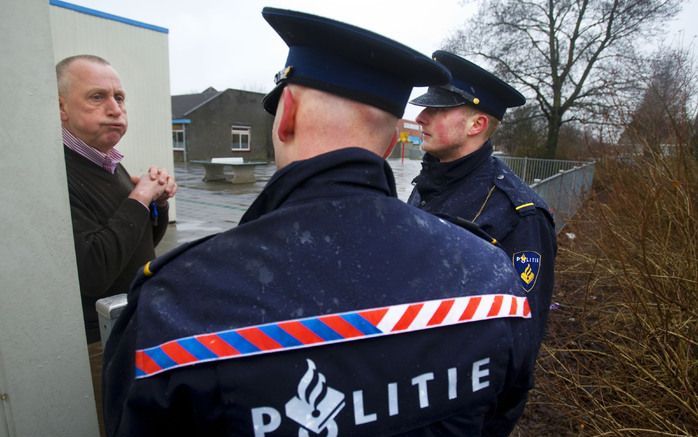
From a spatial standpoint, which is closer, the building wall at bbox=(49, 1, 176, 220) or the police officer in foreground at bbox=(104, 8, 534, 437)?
the police officer in foreground at bbox=(104, 8, 534, 437)

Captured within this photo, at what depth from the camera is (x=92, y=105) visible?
71.1 inches

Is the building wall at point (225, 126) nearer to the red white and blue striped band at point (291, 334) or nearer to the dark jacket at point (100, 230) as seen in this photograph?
the dark jacket at point (100, 230)

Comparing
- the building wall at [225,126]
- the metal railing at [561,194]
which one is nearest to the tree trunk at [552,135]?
the metal railing at [561,194]

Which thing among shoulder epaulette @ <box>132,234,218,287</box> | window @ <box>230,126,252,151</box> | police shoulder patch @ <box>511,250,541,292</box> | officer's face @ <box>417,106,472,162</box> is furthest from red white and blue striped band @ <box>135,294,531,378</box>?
window @ <box>230,126,252,151</box>

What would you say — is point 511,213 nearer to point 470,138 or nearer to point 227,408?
point 470,138

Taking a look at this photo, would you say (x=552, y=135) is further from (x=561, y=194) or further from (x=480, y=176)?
(x=480, y=176)

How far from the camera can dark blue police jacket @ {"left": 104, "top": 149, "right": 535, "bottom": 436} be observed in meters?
0.81

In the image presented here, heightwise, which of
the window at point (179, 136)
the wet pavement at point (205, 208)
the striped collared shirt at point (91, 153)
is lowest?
the wet pavement at point (205, 208)

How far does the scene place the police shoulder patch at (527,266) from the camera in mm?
2000

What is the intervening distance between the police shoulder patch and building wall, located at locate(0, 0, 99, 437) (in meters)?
1.71

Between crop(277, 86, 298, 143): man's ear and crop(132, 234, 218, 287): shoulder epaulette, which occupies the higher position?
crop(277, 86, 298, 143): man's ear

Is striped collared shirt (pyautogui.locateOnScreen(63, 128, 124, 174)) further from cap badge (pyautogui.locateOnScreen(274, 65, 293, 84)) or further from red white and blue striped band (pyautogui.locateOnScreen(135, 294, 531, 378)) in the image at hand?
red white and blue striped band (pyautogui.locateOnScreen(135, 294, 531, 378))

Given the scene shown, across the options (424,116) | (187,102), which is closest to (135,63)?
(424,116)

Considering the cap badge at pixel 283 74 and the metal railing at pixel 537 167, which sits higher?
A: the cap badge at pixel 283 74
